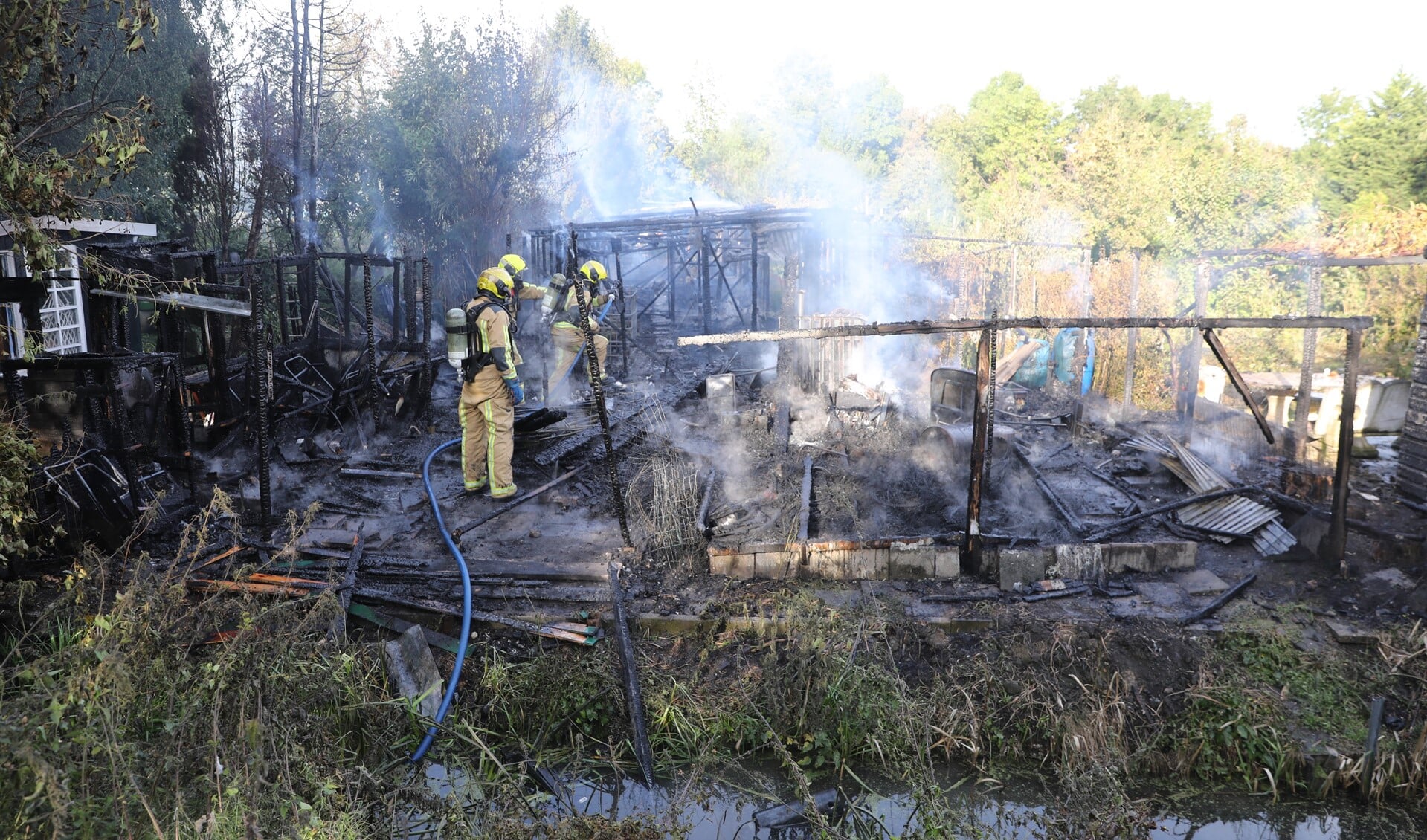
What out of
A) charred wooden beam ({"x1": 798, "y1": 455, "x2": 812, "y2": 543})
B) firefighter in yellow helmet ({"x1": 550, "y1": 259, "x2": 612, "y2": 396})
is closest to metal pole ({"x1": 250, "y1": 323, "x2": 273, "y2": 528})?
charred wooden beam ({"x1": 798, "y1": 455, "x2": 812, "y2": 543})

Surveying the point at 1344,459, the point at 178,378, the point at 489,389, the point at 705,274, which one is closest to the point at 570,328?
the point at 489,389

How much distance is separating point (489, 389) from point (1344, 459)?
24.5ft

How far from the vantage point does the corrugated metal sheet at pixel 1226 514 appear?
7.44 m

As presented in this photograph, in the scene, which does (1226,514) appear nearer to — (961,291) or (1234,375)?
(1234,375)

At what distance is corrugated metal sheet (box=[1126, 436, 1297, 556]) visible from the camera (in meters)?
7.44

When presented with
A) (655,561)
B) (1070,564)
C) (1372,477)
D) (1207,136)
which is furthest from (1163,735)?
(1207,136)

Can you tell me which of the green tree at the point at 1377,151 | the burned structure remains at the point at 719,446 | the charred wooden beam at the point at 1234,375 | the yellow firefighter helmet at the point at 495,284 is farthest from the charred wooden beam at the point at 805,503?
the green tree at the point at 1377,151

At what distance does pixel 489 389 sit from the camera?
8531 millimetres

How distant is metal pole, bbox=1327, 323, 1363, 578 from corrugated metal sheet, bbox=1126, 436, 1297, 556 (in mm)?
→ 437

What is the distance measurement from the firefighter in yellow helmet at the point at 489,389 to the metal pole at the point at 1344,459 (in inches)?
282

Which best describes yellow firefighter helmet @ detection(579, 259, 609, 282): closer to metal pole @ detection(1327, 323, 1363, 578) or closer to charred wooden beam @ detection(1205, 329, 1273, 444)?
charred wooden beam @ detection(1205, 329, 1273, 444)

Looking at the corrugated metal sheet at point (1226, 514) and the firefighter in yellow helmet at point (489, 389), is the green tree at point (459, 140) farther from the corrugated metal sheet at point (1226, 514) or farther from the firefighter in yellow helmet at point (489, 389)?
the corrugated metal sheet at point (1226, 514)

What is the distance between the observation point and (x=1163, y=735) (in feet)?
16.4

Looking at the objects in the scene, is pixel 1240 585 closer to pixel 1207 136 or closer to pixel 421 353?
pixel 421 353
